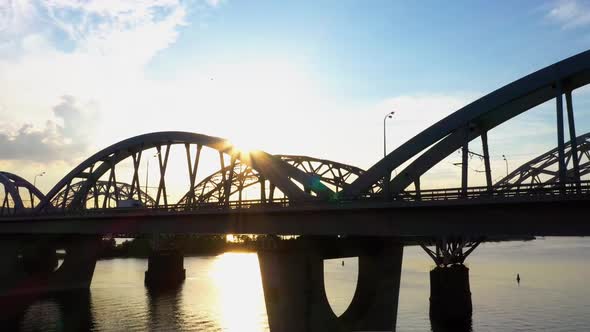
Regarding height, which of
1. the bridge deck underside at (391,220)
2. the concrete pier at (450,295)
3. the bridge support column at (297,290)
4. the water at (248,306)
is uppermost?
the bridge deck underside at (391,220)

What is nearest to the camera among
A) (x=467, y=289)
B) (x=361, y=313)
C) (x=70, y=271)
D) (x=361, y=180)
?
(x=361, y=180)

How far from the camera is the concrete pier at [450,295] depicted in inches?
2105

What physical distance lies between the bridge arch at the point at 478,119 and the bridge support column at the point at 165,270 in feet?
207

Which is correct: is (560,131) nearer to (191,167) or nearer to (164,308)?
(191,167)

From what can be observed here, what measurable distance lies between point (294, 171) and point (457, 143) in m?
16.0

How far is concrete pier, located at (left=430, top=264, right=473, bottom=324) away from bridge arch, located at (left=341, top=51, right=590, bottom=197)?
2417cm

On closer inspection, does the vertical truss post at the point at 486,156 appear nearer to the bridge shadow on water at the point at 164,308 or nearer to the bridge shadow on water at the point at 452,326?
the bridge shadow on water at the point at 452,326

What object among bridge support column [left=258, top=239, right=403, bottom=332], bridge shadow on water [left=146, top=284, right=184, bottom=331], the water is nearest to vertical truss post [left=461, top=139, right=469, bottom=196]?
bridge support column [left=258, top=239, right=403, bottom=332]

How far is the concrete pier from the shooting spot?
5347 cm

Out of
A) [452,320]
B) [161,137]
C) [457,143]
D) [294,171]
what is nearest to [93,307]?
[161,137]

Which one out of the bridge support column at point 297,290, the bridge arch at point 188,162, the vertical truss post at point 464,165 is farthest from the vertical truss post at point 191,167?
the vertical truss post at point 464,165

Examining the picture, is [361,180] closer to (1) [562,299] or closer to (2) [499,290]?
(1) [562,299]

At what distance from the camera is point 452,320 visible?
52.8 meters

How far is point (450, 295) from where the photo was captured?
5466 cm
